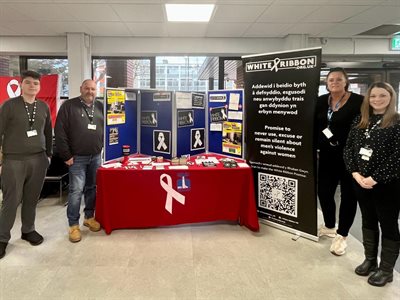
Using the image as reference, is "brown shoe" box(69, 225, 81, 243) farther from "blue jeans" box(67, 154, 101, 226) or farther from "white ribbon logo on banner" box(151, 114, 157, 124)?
"white ribbon logo on banner" box(151, 114, 157, 124)

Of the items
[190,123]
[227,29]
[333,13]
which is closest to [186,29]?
[227,29]

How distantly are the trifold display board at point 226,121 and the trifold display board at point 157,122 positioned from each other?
1.76 ft

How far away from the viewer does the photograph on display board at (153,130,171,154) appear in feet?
10.6

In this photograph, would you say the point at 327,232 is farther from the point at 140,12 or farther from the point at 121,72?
the point at 121,72

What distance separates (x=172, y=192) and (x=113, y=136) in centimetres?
83

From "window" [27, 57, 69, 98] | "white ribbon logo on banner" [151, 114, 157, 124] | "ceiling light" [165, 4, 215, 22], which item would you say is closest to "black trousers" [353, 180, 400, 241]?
"white ribbon logo on banner" [151, 114, 157, 124]

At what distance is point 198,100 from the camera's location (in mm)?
3408

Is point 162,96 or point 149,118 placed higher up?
point 162,96

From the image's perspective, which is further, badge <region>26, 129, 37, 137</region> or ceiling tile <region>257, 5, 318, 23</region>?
ceiling tile <region>257, 5, 318, 23</region>

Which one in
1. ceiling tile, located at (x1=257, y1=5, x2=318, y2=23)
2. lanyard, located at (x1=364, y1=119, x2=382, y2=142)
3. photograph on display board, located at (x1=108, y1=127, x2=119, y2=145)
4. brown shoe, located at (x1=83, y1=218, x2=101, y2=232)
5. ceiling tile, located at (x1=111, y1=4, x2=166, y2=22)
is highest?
ceiling tile, located at (x1=257, y1=5, x2=318, y2=23)

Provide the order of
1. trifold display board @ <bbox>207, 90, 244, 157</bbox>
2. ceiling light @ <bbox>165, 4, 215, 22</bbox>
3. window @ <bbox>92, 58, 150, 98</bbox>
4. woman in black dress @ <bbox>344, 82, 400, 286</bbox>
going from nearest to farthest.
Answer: woman in black dress @ <bbox>344, 82, 400, 286</bbox>, trifold display board @ <bbox>207, 90, 244, 157</bbox>, ceiling light @ <bbox>165, 4, 215, 22</bbox>, window @ <bbox>92, 58, 150, 98</bbox>

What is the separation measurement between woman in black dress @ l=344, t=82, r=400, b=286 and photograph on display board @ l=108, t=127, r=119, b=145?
2.15 meters

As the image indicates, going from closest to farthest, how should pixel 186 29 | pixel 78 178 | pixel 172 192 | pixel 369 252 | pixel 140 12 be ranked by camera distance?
pixel 369 252
pixel 78 178
pixel 172 192
pixel 140 12
pixel 186 29

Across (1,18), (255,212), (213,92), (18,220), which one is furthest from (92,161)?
(1,18)
